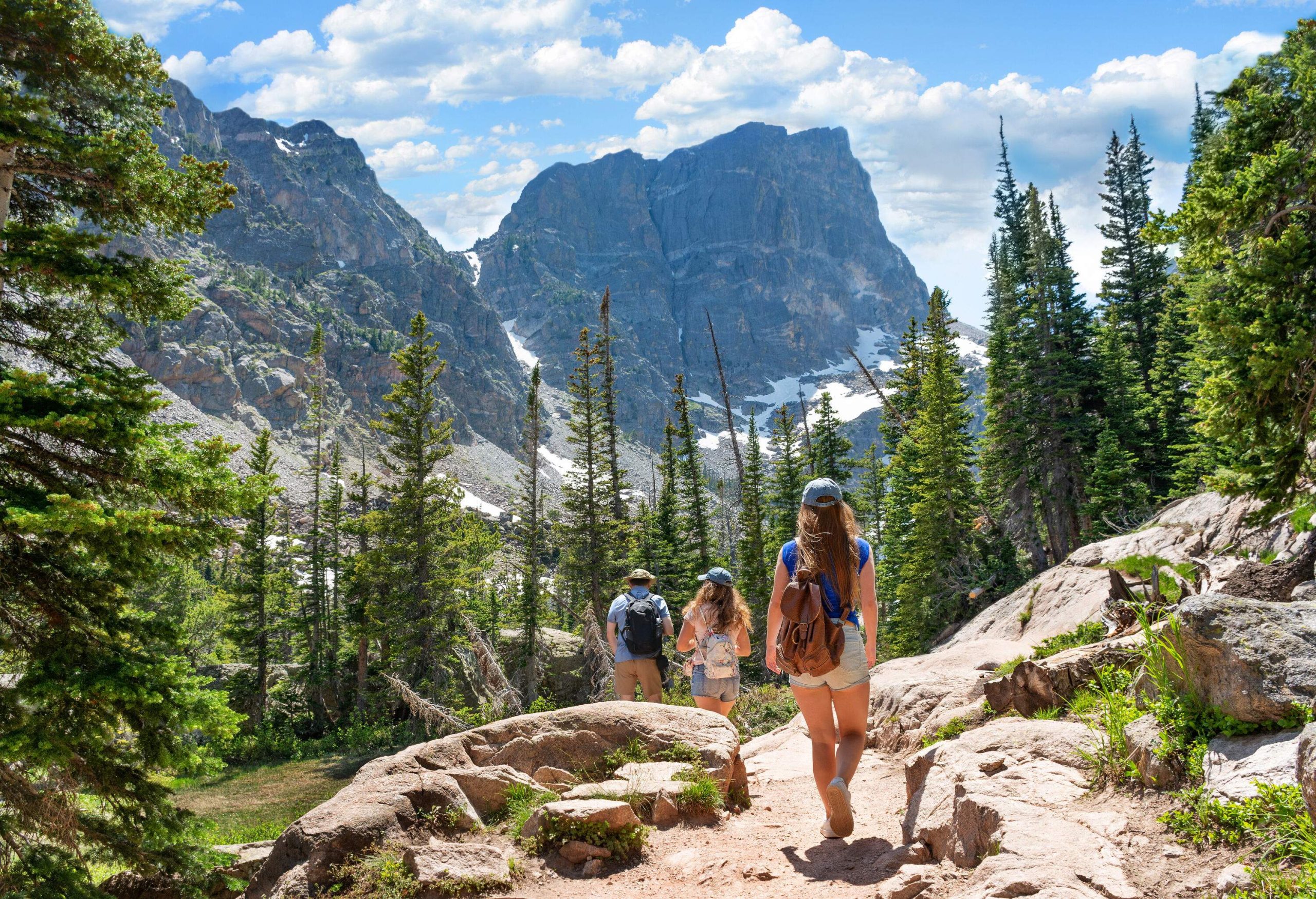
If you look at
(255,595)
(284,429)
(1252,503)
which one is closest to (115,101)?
(1252,503)

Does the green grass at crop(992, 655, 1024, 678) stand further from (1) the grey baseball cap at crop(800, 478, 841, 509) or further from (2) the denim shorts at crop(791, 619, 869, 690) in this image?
(1) the grey baseball cap at crop(800, 478, 841, 509)

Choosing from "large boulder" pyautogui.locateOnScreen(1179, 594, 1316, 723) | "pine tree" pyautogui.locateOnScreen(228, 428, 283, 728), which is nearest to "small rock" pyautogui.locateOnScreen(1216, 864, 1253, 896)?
"large boulder" pyautogui.locateOnScreen(1179, 594, 1316, 723)

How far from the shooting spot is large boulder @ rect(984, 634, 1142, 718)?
609 centimetres

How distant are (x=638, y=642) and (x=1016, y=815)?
184 inches

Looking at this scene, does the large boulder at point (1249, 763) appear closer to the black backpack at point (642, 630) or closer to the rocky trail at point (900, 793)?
the rocky trail at point (900, 793)

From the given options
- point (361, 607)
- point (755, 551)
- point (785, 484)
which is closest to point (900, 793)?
point (361, 607)

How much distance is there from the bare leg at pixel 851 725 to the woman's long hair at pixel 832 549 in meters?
0.56

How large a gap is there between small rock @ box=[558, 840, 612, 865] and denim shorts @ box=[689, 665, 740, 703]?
106 inches

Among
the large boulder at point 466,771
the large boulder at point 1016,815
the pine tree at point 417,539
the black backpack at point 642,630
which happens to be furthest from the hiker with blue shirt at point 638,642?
the pine tree at point 417,539

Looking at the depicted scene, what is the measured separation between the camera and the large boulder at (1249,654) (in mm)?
3666

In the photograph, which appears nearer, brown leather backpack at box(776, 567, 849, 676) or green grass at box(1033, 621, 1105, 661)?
brown leather backpack at box(776, 567, 849, 676)

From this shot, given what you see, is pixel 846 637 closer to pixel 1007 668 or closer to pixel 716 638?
pixel 716 638

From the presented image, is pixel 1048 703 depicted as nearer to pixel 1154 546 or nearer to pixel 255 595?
pixel 1154 546

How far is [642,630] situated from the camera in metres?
8.20
